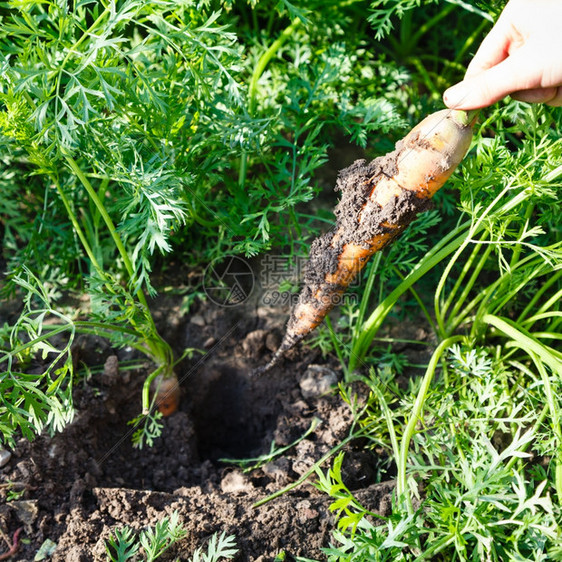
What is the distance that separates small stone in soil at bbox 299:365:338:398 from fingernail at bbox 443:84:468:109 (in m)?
0.82

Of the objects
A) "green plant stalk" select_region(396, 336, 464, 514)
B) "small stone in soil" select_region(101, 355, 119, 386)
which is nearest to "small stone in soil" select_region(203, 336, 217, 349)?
"small stone in soil" select_region(101, 355, 119, 386)

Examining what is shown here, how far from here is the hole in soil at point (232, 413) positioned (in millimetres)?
1711

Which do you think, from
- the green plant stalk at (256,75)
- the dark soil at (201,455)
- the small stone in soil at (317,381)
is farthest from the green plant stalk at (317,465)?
the green plant stalk at (256,75)

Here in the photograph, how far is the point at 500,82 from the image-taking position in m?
1.21

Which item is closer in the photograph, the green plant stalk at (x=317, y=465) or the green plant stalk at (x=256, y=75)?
the green plant stalk at (x=317, y=465)

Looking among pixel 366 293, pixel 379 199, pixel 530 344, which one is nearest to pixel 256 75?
pixel 379 199

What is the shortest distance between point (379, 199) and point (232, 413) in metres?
0.84

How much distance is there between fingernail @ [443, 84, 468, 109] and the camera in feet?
4.01

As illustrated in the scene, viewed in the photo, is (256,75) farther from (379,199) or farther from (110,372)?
(110,372)

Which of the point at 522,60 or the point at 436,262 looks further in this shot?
the point at 436,262

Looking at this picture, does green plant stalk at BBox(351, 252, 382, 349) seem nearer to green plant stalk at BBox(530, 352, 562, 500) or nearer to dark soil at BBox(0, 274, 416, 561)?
dark soil at BBox(0, 274, 416, 561)

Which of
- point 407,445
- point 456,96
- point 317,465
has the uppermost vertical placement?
point 456,96

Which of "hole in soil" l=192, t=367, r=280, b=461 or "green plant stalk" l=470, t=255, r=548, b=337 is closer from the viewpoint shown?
"green plant stalk" l=470, t=255, r=548, b=337

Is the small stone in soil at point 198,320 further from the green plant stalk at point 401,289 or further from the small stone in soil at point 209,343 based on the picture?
the green plant stalk at point 401,289
